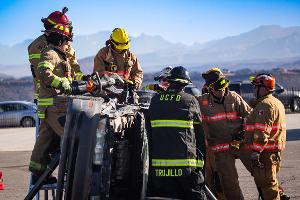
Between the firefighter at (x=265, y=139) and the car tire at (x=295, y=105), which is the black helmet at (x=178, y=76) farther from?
the car tire at (x=295, y=105)

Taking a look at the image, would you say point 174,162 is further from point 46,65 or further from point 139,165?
point 46,65

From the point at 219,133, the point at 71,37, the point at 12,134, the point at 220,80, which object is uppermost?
the point at 71,37

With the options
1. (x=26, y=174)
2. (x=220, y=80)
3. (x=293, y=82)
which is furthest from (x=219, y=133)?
(x=293, y=82)

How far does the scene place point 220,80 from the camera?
7.76 meters

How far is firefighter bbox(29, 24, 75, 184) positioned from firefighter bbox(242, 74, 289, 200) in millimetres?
2549

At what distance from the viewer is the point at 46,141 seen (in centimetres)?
679

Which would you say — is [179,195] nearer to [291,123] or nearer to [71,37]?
[71,37]

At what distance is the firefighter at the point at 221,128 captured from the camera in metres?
7.59

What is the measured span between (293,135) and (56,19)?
43.0 feet

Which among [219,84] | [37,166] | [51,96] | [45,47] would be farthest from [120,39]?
[37,166]

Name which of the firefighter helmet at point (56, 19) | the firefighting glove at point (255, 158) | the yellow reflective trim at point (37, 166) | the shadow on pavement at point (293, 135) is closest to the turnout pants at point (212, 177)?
the firefighting glove at point (255, 158)

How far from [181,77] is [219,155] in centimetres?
200

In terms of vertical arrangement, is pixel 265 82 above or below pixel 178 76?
below

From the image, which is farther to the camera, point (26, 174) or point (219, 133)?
point (26, 174)
